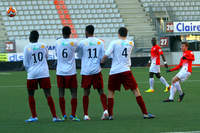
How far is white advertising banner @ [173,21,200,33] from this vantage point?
3772cm

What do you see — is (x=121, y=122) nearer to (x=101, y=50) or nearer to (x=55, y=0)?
(x=101, y=50)

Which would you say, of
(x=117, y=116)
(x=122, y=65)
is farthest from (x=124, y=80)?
(x=117, y=116)

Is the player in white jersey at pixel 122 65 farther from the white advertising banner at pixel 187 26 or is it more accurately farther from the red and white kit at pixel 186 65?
the white advertising banner at pixel 187 26

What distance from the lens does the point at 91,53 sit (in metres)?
10.3

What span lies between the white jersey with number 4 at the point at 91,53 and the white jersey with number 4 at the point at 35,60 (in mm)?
850

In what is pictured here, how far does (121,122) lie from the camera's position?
9.86 m

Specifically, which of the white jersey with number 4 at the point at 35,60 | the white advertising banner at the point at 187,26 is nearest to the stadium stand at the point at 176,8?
the white advertising banner at the point at 187,26

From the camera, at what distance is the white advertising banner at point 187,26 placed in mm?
37719

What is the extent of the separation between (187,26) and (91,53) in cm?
2875

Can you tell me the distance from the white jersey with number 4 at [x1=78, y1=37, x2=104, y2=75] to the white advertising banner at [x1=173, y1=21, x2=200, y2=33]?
28120 mm

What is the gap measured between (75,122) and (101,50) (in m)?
1.70

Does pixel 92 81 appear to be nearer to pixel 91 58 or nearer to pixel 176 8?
pixel 91 58

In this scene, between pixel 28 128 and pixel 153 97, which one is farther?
pixel 153 97

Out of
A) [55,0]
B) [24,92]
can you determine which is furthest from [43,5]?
[24,92]
